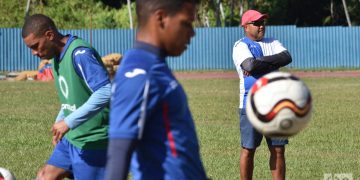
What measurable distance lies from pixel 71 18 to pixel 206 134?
40410mm

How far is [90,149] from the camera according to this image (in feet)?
23.4

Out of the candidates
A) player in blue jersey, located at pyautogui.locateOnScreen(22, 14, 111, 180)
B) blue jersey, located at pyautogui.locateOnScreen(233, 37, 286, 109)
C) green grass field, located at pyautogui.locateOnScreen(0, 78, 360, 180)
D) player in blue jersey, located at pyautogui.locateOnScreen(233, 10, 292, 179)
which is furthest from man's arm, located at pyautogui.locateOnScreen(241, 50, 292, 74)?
player in blue jersey, located at pyautogui.locateOnScreen(22, 14, 111, 180)

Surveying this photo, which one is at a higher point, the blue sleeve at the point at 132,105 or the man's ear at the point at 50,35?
the man's ear at the point at 50,35

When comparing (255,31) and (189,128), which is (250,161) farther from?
(189,128)

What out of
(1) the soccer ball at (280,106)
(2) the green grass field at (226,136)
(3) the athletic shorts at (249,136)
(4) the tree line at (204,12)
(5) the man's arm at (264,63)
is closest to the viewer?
(1) the soccer ball at (280,106)

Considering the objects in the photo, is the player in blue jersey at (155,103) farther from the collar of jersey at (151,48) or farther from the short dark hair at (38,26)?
the short dark hair at (38,26)

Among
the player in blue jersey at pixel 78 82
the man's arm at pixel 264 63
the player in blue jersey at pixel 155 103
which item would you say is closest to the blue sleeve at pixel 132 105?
the player in blue jersey at pixel 155 103

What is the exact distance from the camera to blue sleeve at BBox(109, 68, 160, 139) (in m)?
4.31

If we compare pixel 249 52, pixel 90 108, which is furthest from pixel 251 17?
pixel 90 108

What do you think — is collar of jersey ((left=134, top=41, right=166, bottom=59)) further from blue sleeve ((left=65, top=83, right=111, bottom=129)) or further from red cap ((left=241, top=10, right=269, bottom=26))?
red cap ((left=241, top=10, right=269, bottom=26))

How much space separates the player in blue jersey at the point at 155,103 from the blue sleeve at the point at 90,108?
2031 millimetres

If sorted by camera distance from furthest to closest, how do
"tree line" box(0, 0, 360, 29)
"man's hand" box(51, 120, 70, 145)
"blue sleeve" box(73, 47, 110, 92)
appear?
"tree line" box(0, 0, 360, 29) < "blue sleeve" box(73, 47, 110, 92) < "man's hand" box(51, 120, 70, 145)

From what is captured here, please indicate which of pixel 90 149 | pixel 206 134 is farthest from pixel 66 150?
pixel 206 134

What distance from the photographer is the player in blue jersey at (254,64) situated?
30.6 feet
